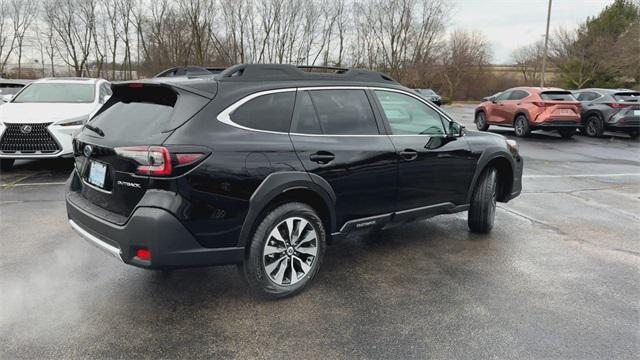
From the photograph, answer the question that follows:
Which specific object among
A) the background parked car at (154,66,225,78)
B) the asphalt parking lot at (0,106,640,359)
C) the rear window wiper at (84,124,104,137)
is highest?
the background parked car at (154,66,225,78)

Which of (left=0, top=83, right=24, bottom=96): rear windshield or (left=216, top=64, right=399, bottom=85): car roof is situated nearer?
(left=216, top=64, right=399, bottom=85): car roof

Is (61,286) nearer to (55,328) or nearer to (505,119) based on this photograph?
(55,328)

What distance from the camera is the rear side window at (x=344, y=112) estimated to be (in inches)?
146

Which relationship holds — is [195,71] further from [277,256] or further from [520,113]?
[520,113]

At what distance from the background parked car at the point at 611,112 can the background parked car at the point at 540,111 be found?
113 centimetres

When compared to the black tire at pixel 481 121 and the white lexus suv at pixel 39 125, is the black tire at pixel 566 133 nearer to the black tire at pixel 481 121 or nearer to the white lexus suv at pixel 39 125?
the black tire at pixel 481 121

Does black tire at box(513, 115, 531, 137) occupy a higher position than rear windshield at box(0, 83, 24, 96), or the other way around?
rear windshield at box(0, 83, 24, 96)

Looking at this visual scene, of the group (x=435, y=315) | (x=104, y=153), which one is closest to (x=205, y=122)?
(x=104, y=153)

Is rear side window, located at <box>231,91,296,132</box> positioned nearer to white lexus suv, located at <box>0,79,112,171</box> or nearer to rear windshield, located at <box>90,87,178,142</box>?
rear windshield, located at <box>90,87,178,142</box>

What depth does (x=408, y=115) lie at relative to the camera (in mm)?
4445

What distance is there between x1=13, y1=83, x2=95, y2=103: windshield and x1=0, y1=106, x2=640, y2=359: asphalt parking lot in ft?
13.0

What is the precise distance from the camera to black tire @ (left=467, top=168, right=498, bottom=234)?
4984 mm

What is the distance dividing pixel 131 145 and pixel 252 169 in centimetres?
80

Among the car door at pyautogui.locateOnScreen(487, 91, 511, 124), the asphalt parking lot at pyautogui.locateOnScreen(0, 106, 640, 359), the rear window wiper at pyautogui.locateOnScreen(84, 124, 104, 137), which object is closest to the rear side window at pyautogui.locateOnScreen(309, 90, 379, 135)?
the asphalt parking lot at pyautogui.locateOnScreen(0, 106, 640, 359)
